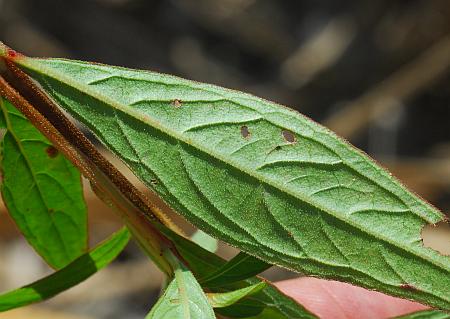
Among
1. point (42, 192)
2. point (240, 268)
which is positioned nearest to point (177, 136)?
point (240, 268)

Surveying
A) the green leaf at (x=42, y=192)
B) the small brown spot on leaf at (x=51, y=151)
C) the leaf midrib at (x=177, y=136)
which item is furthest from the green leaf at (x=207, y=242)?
the leaf midrib at (x=177, y=136)

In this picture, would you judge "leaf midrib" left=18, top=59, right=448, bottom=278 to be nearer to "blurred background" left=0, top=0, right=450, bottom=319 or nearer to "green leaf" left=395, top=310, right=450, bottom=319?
"green leaf" left=395, top=310, right=450, bottom=319

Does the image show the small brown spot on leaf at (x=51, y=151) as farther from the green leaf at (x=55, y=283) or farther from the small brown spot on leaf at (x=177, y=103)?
the small brown spot on leaf at (x=177, y=103)

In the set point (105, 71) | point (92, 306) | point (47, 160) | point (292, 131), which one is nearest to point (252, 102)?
point (292, 131)

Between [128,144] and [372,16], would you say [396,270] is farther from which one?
[372,16]

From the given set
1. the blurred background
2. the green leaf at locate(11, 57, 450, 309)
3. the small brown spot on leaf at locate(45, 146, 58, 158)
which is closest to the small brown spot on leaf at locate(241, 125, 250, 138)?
the green leaf at locate(11, 57, 450, 309)

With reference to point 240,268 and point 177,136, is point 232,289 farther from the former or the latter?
point 177,136

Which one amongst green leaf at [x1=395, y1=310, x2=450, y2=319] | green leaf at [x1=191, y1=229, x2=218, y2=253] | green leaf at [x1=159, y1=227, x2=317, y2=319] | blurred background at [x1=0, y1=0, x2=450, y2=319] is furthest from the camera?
blurred background at [x1=0, y1=0, x2=450, y2=319]
